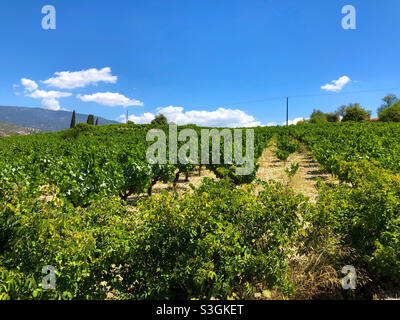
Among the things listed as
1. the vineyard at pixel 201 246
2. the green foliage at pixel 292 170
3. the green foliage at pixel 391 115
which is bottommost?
the vineyard at pixel 201 246

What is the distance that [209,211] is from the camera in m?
3.17

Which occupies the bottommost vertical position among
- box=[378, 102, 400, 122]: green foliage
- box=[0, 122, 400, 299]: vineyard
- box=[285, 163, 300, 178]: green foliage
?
box=[0, 122, 400, 299]: vineyard

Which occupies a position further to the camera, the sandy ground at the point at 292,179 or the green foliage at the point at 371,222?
the sandy ground at the point at 292,179

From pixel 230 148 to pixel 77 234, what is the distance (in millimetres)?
10773

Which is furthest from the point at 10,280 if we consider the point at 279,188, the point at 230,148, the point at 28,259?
the point at 230,148

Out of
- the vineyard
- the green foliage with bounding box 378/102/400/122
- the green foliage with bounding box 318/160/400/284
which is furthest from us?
the green foliage with bounding box 378/102/400/122

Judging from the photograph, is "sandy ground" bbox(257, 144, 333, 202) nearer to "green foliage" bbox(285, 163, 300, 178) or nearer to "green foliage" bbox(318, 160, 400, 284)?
"green foliage" bbox(285, 163, 300, 178)

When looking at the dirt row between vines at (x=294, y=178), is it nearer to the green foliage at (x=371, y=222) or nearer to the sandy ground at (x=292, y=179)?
the sandy ground at (x=292, y=179)

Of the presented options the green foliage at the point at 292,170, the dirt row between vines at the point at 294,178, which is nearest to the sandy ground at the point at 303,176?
the dirt row between vines at the point at 294,178

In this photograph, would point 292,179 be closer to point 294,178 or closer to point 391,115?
point 294,178

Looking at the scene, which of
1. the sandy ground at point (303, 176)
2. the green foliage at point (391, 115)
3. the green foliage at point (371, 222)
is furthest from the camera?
the green foliage at point (391, 115)

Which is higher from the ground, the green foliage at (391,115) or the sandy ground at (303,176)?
the green foliage at (391,115)

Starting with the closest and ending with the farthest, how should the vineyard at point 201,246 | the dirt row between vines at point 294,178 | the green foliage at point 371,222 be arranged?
1. the vineyard at point 201,246
2. the green foliage at point 371,222
3. the dirt row between vines at point 294,178

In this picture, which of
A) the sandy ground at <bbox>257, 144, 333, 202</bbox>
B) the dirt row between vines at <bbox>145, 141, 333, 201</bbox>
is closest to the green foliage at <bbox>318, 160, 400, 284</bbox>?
the sandy ground at <bbox>257, 144, 333, 202</bbox>
